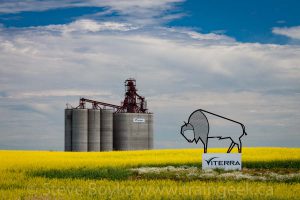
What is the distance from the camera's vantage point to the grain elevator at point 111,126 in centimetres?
6297

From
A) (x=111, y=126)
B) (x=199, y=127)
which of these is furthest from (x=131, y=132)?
(x=199, y=127)

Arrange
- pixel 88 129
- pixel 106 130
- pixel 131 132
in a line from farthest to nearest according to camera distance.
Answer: pixel 131 132 < pixel 106 130 < pixel 88 129

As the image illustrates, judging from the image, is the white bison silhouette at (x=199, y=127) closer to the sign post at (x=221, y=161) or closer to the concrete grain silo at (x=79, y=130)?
the sign post at (x=221, y=161)

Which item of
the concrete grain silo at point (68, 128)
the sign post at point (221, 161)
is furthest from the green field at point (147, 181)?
the concrete grain silo at point (68, 128)

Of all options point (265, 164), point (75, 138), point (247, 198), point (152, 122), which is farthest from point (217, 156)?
point (152, 122)

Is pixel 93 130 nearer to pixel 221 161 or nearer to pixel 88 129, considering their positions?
pixel 88 129

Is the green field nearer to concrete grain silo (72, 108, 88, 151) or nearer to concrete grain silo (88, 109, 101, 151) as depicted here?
concrete grain silo (72, 108, 88, 151)

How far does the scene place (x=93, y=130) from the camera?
63.6 metres

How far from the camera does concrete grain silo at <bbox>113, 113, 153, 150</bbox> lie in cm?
6600

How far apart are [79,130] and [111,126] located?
4636mm

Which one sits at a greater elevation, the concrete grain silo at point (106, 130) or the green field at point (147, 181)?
the concrete grain silo at point (106, 130)

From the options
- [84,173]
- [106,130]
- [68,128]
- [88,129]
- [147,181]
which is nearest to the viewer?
[147,181]

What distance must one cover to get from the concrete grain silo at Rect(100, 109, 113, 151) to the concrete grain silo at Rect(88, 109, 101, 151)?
1168mm

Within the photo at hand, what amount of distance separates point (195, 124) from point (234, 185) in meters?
8.98
